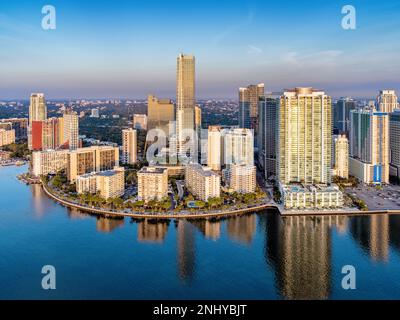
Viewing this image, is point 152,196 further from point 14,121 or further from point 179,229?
point 14,121

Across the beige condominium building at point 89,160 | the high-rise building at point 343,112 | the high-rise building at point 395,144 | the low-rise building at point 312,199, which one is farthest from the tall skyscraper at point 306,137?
the high-rise building at point 343,112

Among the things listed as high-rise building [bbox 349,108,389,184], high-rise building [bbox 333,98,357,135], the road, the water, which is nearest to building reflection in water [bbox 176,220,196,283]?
the water

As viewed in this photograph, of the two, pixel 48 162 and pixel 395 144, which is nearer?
pixel 395 144

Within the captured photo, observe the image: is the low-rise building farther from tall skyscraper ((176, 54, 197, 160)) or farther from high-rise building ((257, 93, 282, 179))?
tall skyscraper ((176, 54, 197, 160))

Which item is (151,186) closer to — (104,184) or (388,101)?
(104,184)

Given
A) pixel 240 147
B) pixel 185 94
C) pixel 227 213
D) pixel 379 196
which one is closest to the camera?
pixel 227 213

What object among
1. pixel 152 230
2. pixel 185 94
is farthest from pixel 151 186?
pixel 185 94

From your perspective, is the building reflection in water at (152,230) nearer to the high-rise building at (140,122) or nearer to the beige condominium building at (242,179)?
the beige condominium building at (242,179)

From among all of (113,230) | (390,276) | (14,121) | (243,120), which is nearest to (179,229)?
(113,230)
